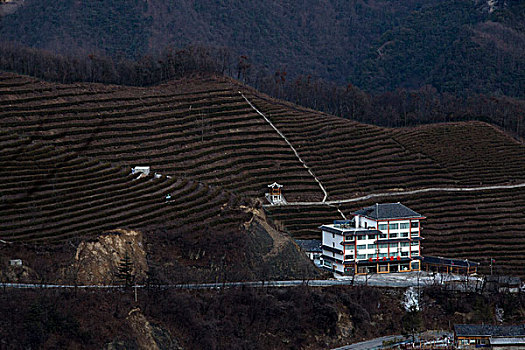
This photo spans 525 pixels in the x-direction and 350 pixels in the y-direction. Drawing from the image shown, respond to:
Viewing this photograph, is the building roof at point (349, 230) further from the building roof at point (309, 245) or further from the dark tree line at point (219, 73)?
the dark tree line at point (219, 73)

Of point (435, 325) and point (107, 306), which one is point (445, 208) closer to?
point (435, 325)

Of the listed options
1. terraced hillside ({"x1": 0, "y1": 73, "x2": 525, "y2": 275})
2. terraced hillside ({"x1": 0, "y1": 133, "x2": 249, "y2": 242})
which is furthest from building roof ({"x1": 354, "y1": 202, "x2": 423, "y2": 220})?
terraced hillside ({"x1": 0, "y1": 133, "x2": 249, "y2": 242})

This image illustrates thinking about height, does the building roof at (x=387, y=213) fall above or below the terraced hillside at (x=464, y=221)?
above

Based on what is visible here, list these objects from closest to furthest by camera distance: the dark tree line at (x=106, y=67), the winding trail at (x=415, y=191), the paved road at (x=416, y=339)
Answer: the paved road at (x=416, y=339), the winding trail at (x=415, y=191), the dark tree line at (x=106, y=67)

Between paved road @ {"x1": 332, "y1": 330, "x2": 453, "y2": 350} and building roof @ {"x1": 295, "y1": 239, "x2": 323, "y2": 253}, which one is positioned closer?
paved road @ {"x1": 332, "y1": 330, "x2": 453, "y2": 350}

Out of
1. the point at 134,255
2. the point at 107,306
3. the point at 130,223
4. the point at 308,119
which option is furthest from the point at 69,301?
the point at 308,119

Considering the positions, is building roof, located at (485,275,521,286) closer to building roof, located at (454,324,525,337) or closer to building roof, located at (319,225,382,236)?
building roof, located at (454,324,525,337)

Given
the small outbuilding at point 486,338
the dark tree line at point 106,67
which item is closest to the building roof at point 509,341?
the small outbuilding at point 486,338
